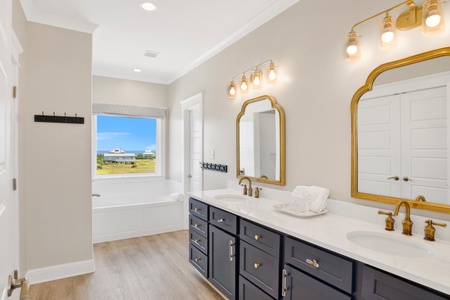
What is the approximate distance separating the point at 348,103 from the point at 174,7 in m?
1.87

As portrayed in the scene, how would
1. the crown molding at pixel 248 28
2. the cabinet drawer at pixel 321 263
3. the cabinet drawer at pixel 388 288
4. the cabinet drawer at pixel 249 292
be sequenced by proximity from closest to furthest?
the cabinet drawer at pixel 388 288 < the cabinet drawer at pixel 321 263 < the cabinet drawer at pixel 249 292 < the crown molding at pixel 248 28

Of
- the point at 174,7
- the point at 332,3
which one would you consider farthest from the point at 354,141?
the point at 174,7

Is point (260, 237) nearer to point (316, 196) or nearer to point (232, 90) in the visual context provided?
point (316, 196)

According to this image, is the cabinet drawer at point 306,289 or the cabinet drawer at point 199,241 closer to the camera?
the cabinet drawer at point 306,289

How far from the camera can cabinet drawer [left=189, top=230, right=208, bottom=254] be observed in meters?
2.62

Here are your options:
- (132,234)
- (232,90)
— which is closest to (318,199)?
(232,90)

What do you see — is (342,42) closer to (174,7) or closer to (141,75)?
(174,7)

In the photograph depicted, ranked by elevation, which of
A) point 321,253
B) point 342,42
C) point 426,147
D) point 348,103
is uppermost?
point 342,42

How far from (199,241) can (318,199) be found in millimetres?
1328

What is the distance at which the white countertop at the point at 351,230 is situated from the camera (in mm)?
1065

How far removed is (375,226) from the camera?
1697mm

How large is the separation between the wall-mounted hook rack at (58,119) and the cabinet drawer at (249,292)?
2384mm

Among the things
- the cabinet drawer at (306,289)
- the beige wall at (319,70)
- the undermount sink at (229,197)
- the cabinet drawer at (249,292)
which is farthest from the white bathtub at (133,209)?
the cabinet drawer at (306,289)

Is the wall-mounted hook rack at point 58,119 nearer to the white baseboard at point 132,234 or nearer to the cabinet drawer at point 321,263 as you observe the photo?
the white baseboard at point 132,234
